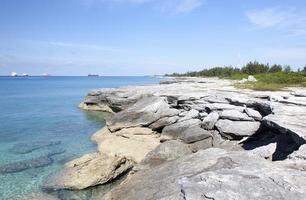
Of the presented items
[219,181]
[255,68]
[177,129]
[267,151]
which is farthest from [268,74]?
[219,181]

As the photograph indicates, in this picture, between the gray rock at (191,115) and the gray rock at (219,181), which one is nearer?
the gray rock at (219,181)

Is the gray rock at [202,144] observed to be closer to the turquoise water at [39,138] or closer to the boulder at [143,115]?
the boulder at [143,115]

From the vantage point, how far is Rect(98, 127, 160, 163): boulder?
2009 cm

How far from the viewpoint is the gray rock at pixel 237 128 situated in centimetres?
1937

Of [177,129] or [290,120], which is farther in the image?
[177,129]

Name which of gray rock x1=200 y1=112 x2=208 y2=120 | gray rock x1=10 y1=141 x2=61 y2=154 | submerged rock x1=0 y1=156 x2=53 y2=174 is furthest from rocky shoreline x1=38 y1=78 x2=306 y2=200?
gray rock x1=10 y1=141 x2=61 y2=154

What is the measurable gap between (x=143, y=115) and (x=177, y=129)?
Answer: 4342mm

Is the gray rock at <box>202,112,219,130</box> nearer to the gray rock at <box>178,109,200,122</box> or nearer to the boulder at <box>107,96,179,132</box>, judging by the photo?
the gray rock at <box>178,109,200,122</box>

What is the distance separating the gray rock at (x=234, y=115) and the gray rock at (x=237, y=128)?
312mm

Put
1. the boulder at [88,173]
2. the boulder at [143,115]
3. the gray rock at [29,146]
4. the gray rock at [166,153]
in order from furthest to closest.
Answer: the boulder at [143,115], the gray rock at [29,146], the gray rock at [166,153], the boulder at [88,173]

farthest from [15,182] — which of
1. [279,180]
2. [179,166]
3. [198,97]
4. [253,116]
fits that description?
[198,97]

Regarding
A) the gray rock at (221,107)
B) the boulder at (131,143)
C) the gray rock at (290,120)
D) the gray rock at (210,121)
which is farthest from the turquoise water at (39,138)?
the gray rock at (290,120)

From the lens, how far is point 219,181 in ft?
30.2

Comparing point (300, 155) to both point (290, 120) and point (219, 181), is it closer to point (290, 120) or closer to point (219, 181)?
point (219, 181)
